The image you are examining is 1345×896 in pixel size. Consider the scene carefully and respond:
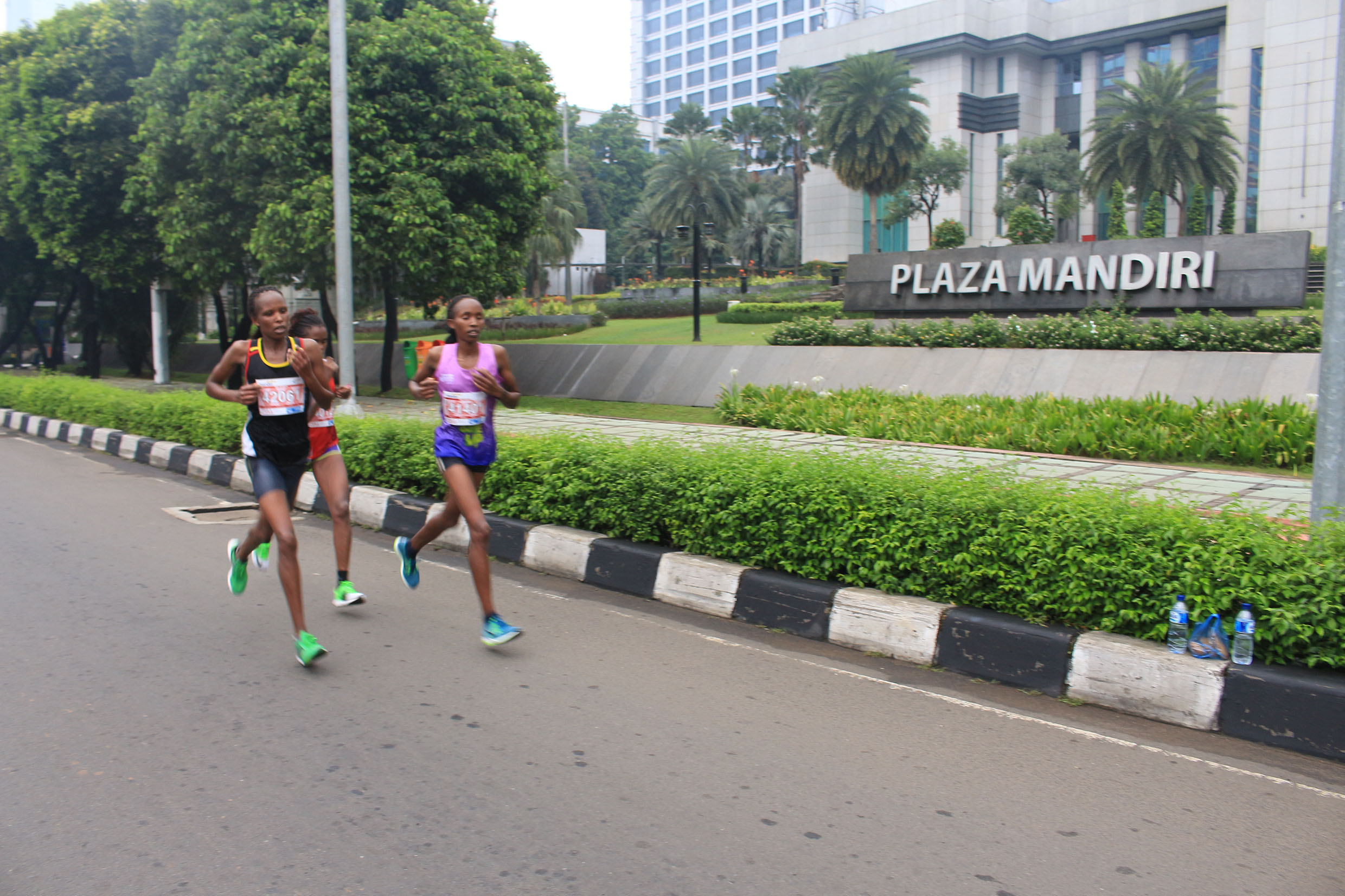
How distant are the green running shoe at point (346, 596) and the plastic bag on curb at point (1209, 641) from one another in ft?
13.7

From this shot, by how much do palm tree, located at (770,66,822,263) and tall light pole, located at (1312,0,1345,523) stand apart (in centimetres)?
6737

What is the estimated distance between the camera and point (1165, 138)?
43375 millimetres

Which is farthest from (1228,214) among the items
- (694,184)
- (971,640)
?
(971,640)

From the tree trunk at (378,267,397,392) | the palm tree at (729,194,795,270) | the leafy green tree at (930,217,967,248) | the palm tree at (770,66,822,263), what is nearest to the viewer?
the tree trunk at (378,267,397,392)

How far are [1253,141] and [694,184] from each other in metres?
29.9

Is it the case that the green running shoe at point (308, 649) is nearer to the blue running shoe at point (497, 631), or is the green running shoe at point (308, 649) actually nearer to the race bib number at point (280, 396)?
the blue running shoe at point (497, 631)

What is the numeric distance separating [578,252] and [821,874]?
64.0 m

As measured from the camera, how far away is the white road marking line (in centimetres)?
369

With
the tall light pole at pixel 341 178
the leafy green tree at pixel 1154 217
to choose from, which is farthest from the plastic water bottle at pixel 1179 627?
the leafy green tree at pixel 1154 217

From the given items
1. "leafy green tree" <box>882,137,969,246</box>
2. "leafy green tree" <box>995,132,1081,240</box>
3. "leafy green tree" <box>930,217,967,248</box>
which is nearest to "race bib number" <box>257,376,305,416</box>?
"leafy green tree" <box>930,217,967,248</box>

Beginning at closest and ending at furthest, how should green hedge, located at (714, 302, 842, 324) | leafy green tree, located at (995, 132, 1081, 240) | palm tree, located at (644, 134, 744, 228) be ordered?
green hedge, located at (714, 302, 842, 324) < leafy green tree, located at (995, 132, 1081, 240) < palm tree, located at (644, 134, 744, 228)

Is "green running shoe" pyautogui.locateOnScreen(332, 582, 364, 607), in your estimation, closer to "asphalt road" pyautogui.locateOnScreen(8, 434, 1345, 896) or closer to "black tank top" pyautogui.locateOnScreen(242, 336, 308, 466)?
"asphalt road" pyautogui.locateOnScreen(8, 434, 1345, 896)

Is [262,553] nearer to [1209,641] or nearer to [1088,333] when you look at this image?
[1209,641]

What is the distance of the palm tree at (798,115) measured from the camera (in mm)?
70375
